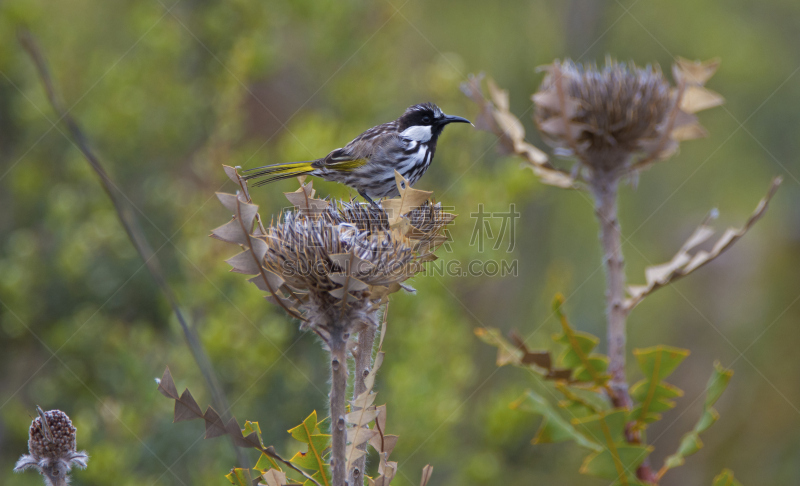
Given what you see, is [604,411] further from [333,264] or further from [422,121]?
[422,121]

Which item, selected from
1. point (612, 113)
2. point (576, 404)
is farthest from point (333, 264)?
point (612, 113)

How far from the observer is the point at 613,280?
11.3 feet

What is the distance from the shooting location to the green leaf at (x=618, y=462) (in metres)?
2.85

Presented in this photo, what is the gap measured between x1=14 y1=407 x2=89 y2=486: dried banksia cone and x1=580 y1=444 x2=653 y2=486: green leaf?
6.64 feet

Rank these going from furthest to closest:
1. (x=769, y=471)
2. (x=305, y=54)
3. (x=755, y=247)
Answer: (x=755, y=247) < (x=305, y=54) < (x=769, y=471)

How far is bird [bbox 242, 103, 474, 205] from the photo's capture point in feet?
13.9

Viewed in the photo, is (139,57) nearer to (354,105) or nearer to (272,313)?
(354,105)

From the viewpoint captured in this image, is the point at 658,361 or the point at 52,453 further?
the point at 658,361

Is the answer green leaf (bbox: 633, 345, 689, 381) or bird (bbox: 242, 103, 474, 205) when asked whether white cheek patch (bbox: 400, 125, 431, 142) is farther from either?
green leaf (bbox: 633, 345, 689, 381)

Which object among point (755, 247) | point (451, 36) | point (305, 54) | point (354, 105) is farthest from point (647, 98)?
point (451, 36)

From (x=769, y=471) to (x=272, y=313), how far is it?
5173 mm

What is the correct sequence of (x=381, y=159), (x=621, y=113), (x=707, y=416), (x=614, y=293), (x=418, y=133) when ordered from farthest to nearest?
(x=418, y=133) → (x=381, y=159) → (x=621, y=113) → (x=614, y=293) → (x=707, y=416)

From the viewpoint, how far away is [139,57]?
603 cm

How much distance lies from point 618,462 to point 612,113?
1.83m
